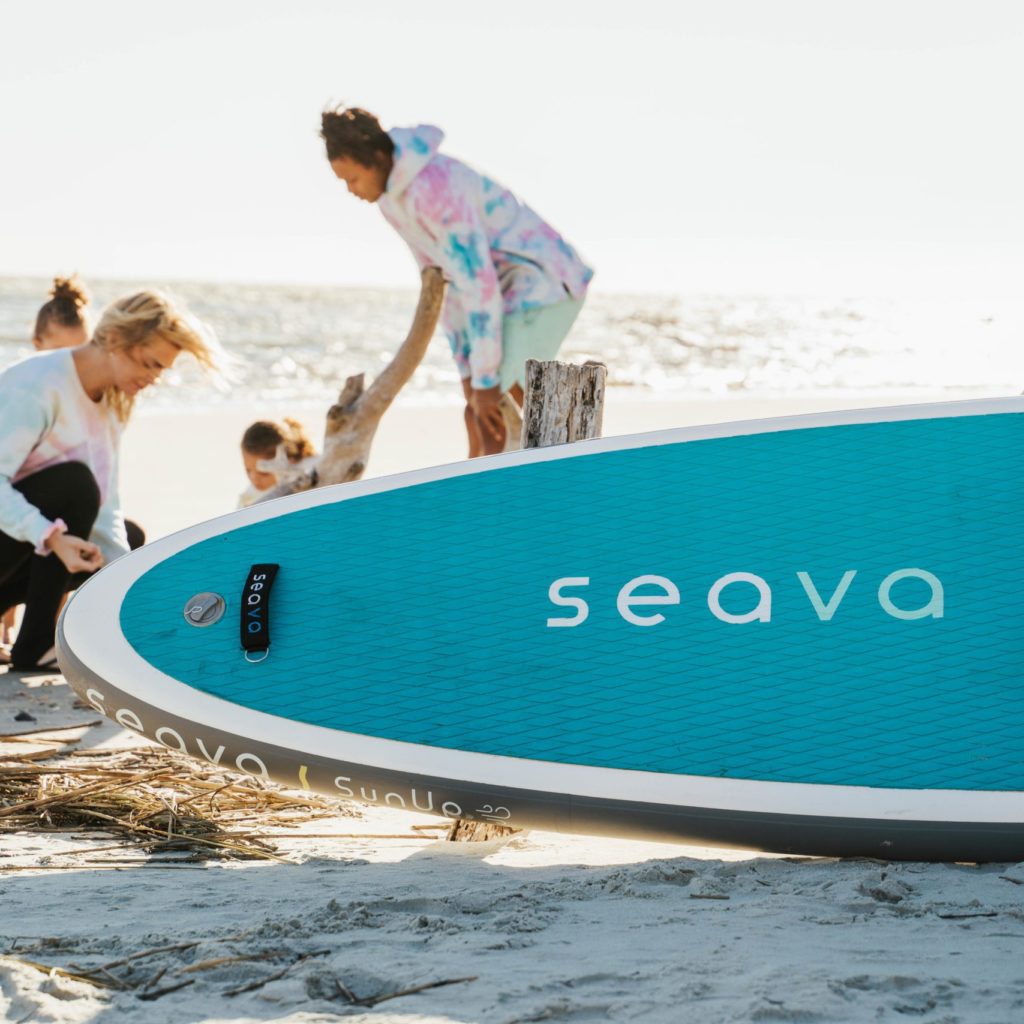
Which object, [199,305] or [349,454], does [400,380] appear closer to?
[349,454]

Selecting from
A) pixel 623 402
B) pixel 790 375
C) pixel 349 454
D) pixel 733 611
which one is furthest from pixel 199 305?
pixel 733 611

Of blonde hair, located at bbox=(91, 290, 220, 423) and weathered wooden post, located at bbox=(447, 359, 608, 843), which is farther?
blonde hair, located at bbox=(91, 290, 220, 423)

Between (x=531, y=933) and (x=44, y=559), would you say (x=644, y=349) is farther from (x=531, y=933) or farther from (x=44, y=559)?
(x=531, y=933)

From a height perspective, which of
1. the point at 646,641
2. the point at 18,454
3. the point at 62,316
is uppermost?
the point at 62,316

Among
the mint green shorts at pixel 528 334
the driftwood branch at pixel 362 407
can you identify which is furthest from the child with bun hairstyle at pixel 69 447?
the mint green shorts at pixel 528 334

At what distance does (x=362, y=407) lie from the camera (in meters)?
3.53

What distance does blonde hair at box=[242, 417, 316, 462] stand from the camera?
3889mm

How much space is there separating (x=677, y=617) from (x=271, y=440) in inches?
83.9

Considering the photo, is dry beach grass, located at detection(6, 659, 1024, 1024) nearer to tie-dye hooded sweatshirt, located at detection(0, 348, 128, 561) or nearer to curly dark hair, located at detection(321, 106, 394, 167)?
tie-dye hooded sweatshirt, located at detection(0, 348, 128, 561)

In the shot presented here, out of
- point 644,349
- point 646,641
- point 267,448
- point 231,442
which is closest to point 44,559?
point 267,448

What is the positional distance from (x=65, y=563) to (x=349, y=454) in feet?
2.69

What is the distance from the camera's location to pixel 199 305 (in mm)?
26984

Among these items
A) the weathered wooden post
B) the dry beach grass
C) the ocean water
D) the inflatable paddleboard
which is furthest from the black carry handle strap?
the ocean water

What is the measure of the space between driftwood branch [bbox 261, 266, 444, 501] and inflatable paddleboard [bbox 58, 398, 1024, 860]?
130 cm
